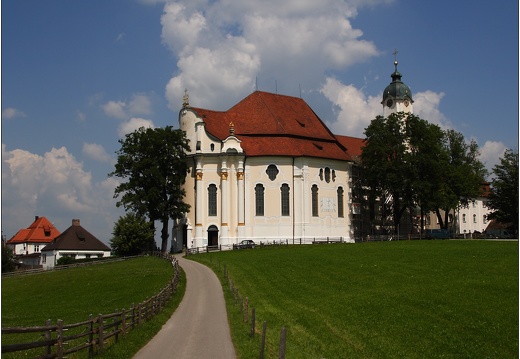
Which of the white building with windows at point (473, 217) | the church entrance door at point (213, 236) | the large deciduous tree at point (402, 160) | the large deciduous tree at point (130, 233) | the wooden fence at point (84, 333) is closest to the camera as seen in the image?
the wooden fence at point (84, 333)

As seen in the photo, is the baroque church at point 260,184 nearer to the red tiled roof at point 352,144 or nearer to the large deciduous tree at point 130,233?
the large deciduous tree at point 130,233

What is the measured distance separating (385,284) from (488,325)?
11333 millimetres

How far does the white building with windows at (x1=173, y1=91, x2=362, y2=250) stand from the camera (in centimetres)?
7238

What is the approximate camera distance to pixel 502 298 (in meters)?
26.5

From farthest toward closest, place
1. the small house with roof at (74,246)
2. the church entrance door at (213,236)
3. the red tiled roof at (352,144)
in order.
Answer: the red tiled roof at (352,144) < the small house with roof at (74,246) < the church entrance door at (213,236)

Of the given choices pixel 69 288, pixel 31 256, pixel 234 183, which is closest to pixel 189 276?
pixel 69 288

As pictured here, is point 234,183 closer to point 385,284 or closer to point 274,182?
point 274,182

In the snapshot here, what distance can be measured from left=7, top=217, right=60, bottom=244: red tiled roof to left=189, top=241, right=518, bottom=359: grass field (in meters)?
76.8

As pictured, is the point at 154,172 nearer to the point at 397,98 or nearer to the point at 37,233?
the point at 397,98

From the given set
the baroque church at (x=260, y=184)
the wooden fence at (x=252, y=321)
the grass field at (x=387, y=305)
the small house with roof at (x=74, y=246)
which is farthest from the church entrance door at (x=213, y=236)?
the wooden fence at (x=252, y=321)

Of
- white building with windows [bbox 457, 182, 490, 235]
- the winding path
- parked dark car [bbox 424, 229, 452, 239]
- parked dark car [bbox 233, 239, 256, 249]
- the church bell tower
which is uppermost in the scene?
the church bell tower

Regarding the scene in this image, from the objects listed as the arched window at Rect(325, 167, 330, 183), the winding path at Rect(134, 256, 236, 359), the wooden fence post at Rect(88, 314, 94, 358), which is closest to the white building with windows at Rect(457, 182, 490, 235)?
the arched window at Rect(325, 167, 330, 183)

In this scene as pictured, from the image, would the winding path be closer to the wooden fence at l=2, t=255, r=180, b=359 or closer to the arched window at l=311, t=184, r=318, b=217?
the wooden fence at l=2, t=255, r=180, b=359

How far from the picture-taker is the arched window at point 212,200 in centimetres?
7331
